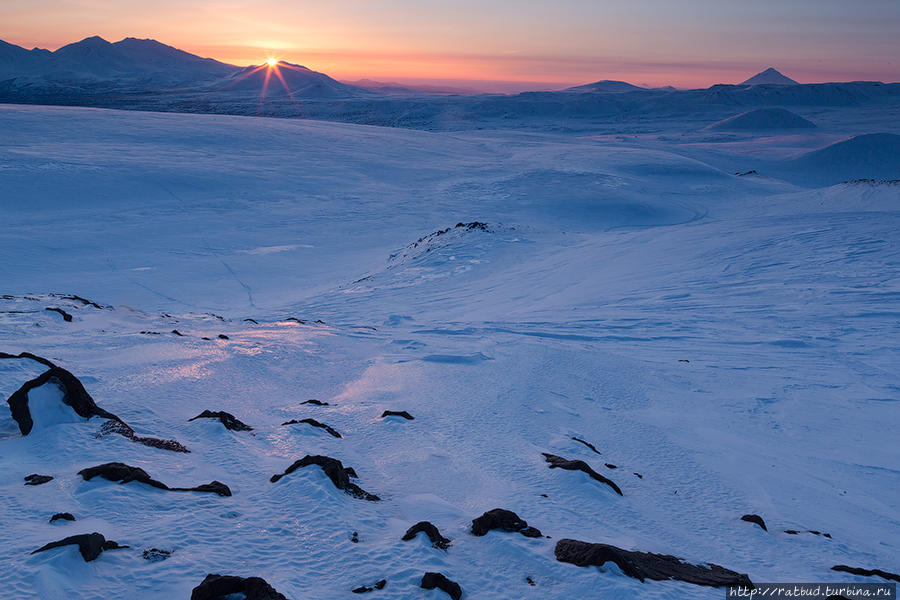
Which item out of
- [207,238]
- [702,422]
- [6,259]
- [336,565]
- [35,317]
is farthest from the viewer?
[207,238]

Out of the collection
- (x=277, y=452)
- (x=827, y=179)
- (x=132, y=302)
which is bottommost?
(x=132, y=302)

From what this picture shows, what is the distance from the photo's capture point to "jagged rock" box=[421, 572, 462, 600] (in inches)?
89.1

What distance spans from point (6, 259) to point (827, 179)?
1969 inches

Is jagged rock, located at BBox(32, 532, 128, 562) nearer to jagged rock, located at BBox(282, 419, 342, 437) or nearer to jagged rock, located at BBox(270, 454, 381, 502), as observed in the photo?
jagged rock, located at BBox(270, 454, 381, 502)

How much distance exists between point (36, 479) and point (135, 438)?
70 cm

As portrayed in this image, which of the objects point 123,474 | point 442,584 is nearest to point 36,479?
point 123,474

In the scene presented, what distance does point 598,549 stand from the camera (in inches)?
99.3

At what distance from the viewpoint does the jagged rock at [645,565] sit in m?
2.49

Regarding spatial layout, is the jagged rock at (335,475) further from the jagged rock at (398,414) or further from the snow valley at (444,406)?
the jagged rock at (398,414)

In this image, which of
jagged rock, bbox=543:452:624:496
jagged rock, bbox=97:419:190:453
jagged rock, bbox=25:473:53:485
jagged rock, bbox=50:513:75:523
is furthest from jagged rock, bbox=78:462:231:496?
jagged rock, bbox=543:452:624:496

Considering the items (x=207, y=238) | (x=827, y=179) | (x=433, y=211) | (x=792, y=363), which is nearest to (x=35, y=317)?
(x=792, y=363)

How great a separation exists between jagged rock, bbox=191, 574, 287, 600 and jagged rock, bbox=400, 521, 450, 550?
0.70 metres

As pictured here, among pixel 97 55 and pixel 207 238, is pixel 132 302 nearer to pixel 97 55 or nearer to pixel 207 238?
pixel 207 238

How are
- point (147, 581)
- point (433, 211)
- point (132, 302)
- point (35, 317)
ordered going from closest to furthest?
point (147, 581) < point (35, 317) < point (132, 302) < point (433, 211)
